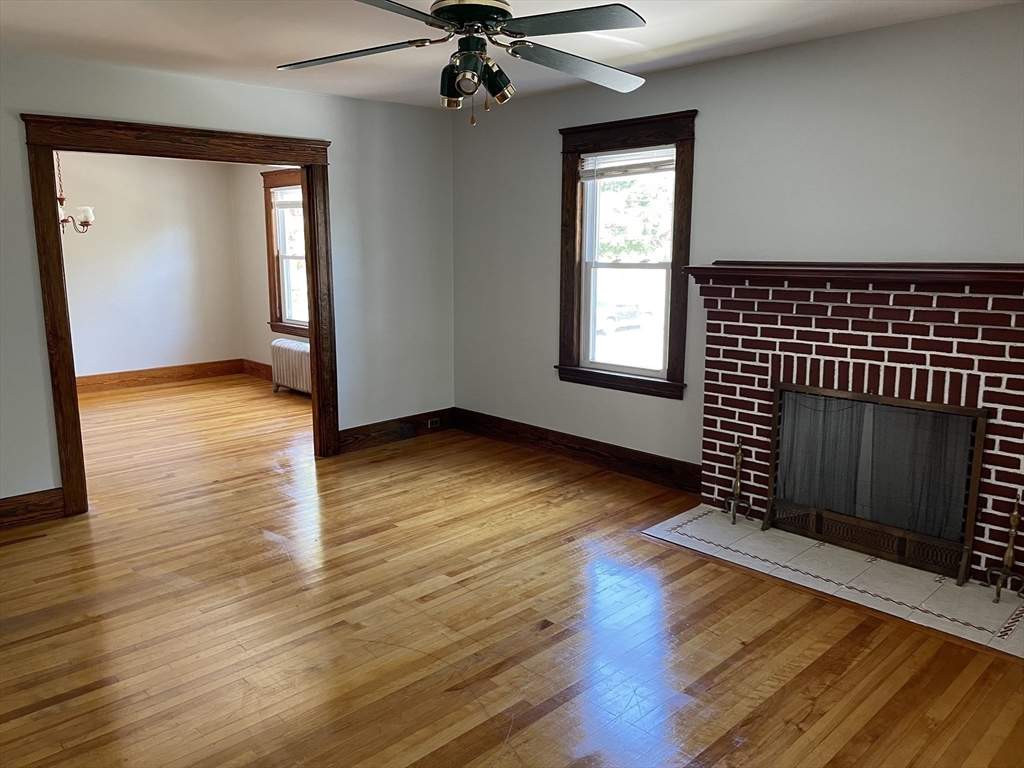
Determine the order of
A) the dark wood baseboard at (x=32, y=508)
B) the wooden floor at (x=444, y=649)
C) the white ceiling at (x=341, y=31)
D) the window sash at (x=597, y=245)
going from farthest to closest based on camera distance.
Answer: the window sash at (x=597, y=245) < the dark wood baseboard at (x=32, y=508) < the white ceiling at (x=341, y=31) < the wooden floor at (x=444, y=649)

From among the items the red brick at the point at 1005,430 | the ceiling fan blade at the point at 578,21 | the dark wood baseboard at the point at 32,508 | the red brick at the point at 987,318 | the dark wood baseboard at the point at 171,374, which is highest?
the ceiling fan blade at the point at 578,21

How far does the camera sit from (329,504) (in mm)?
4449

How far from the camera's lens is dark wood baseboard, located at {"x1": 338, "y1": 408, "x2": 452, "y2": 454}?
18.3 ft

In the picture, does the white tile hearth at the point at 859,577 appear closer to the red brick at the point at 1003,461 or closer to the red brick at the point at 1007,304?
the red brick at the point at 1003,461

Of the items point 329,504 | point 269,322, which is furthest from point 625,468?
point 269,322

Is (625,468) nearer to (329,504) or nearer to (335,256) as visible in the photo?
(329,504)

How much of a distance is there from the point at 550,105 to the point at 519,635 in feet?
11.8

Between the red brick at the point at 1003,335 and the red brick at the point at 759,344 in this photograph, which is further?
the red brick at the point at 759,344

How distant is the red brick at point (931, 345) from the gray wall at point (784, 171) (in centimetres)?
40

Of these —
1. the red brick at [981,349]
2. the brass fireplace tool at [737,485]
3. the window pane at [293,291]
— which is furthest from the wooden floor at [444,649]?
the window pane at [293,291]

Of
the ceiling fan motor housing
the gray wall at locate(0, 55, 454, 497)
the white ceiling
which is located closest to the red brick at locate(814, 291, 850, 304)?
the white ceiling

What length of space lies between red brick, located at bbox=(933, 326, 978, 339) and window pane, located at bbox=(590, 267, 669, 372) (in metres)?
1.63

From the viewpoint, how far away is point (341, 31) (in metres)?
3.46

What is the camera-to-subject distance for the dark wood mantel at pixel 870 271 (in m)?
3.11
